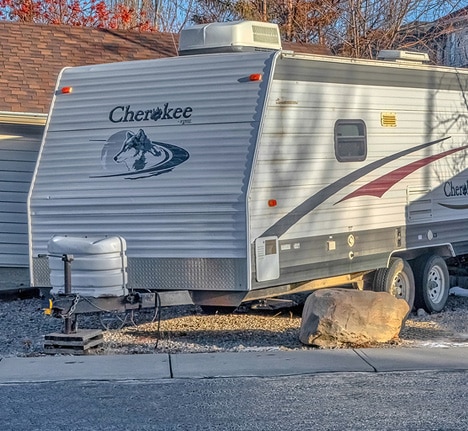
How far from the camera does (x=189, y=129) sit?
9.42m

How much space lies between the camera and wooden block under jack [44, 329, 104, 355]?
9078mm

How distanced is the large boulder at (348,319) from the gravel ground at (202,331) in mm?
223

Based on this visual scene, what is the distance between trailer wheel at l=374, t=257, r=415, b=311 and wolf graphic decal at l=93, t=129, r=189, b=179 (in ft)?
10.6

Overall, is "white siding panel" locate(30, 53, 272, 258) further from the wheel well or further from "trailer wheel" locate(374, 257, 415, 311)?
the wheel well

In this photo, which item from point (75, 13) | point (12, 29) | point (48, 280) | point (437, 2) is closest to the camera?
point (48, 280)

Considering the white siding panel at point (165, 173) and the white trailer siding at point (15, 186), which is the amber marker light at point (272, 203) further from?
the white trailer siding at point (15, 186)

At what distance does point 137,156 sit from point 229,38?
5.73 feet

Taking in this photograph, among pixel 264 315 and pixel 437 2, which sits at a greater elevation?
pixel 437 2

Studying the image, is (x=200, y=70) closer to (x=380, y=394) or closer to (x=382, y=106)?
(x=382, y=106)

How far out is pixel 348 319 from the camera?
30.5 feet

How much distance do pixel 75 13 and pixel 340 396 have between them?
21784 millimetres

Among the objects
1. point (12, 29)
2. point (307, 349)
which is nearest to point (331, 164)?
point (307, 349)

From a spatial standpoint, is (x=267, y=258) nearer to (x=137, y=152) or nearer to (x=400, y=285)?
(x=137, y=152)

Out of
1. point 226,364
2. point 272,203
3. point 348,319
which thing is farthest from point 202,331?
point 272,203
